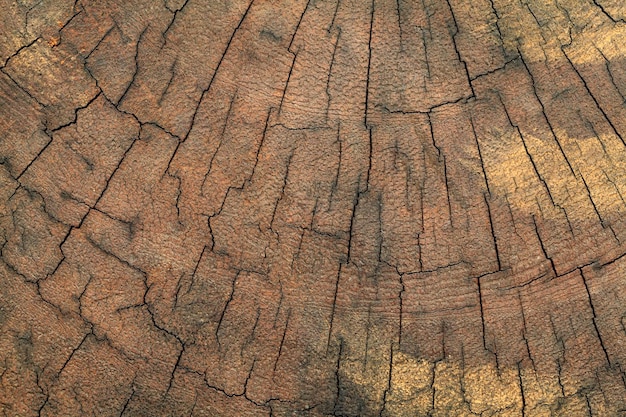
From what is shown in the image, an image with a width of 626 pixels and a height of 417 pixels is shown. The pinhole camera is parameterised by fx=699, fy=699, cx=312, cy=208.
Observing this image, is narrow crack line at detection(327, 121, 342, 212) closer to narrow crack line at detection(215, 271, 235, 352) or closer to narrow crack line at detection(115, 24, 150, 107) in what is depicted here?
narrow crack line at detection(215, 271, 235, 352)

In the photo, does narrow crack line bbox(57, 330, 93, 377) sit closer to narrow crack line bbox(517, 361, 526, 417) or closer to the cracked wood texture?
the cracked wood texture

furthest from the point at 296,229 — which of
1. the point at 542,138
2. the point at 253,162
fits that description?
the point at 542,138

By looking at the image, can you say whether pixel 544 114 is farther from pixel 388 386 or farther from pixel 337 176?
pixel 388 386

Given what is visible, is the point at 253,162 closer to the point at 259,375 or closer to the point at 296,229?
the point at 296,229

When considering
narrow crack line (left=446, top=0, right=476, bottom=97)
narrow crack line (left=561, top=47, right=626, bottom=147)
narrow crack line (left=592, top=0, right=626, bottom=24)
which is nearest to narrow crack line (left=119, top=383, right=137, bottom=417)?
narrow crack line (left=446, top=0, right=476, bottom=97)

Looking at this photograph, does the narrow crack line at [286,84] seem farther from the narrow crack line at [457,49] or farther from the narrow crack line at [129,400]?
the narrow crack line at [129,400]

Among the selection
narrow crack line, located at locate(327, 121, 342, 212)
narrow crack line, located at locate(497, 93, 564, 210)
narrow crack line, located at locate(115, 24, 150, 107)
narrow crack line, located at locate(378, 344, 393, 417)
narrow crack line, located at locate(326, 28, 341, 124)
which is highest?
narrow crack line, located at locate(115, 24, 150, 107)

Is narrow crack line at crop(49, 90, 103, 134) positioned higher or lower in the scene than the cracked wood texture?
higher

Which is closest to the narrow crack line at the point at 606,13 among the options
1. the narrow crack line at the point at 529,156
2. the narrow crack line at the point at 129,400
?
the narrow crack line at the point at 529,156

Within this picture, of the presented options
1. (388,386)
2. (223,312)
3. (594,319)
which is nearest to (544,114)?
(594,319)
